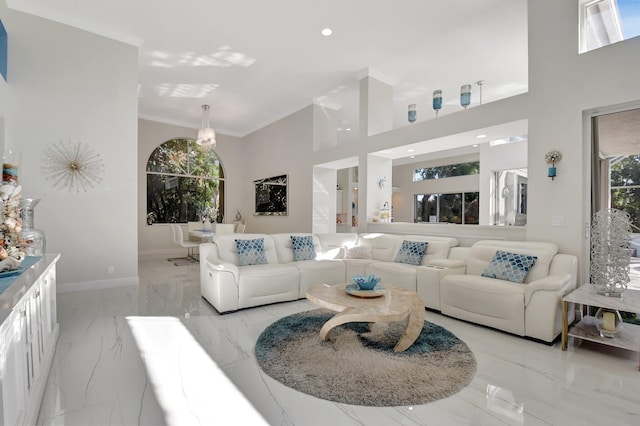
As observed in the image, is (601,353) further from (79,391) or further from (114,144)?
(114,144)

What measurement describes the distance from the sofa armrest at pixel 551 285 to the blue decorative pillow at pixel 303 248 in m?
2.75

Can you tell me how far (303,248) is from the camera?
4.66 m

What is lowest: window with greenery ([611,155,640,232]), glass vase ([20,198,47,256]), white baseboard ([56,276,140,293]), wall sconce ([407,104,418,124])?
white baseboard ([56,276,140,293])

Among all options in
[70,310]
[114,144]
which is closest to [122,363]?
[70,310]

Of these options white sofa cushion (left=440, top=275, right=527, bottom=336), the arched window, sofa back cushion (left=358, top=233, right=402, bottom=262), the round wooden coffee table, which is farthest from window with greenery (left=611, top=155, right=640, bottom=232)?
the arched window

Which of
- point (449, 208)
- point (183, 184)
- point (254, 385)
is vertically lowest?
point (254, 385)

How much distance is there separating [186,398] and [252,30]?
178 inches

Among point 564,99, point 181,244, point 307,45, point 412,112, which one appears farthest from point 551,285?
point 181,244

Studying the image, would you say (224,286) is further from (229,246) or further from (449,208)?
(449,208)

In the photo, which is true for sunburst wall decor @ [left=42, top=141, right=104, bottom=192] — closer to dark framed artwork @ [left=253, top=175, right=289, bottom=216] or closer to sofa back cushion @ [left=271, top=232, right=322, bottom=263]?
sofa back cushion @ [left=271, top=232, right=322, bottom=263]

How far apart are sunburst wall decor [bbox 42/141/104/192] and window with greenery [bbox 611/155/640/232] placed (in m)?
6.48

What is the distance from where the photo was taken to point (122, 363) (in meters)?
2.39

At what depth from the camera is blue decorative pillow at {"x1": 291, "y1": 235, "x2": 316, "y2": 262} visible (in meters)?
4.62

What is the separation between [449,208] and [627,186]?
8.22m
